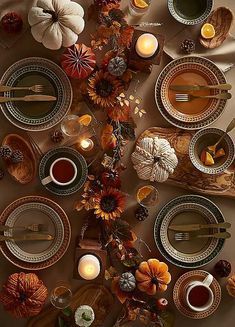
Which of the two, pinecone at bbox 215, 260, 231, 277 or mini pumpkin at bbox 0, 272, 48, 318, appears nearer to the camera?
mini pumpkin at bbox 0, 272, 48, 318

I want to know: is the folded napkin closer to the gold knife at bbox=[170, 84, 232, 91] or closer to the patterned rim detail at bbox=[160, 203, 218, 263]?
the gold knife at bbox=[170, 84, 232, 91]

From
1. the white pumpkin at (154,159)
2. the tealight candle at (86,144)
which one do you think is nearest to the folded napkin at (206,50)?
the white pumpkin at (154,159)

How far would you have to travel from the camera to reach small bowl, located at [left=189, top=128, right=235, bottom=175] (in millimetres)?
2500

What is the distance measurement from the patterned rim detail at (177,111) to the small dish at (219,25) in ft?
0.34

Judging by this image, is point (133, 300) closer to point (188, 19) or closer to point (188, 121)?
point (188, 121)

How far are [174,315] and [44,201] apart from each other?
0.73 meters

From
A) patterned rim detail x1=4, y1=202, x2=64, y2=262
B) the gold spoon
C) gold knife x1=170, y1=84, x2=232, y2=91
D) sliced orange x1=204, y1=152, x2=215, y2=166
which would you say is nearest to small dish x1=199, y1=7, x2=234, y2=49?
gold knife x1=170, y1=84, x2=232, y2=91

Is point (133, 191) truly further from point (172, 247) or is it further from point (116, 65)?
point (116, 65)

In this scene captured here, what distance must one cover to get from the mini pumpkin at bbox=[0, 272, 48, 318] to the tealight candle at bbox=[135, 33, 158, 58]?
1.00 m

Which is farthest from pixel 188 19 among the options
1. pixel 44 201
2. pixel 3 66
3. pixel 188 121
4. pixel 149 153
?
pixel 44 201

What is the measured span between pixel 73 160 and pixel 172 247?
554 mm

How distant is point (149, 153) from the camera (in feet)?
8.03

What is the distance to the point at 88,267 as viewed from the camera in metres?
2.44

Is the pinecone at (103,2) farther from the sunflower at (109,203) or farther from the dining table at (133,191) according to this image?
the sunflower at (109,203)
